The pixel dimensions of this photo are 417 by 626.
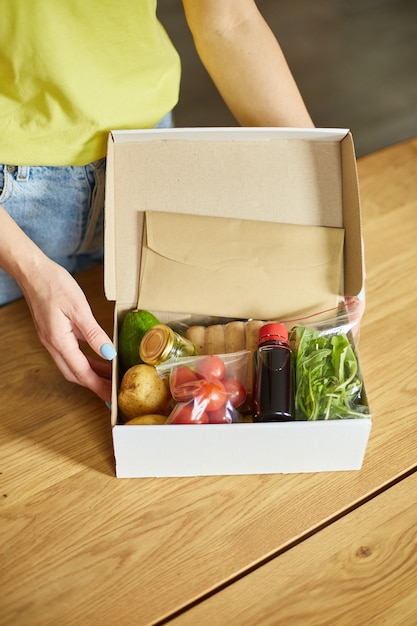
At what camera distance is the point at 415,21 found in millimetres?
3523

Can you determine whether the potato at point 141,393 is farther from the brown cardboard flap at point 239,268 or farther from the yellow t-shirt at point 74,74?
the yellow t-shirt at point 74,74

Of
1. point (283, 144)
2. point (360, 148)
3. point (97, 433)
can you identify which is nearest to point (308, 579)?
point (97, 433)

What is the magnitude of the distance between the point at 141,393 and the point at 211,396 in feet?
0.31

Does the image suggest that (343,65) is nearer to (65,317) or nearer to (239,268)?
(239,268)

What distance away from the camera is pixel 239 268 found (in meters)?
1.04

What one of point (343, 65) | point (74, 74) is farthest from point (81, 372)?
point (343, 65)

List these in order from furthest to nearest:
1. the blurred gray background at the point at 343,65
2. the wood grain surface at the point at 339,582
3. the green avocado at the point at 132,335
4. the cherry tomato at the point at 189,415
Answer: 1. the blurred gray background at the point at 343,65
2. the green avocado at the point at 132,335
3. the cherry tomato at the point at 189,415
4. the wood grain surface at the point at 339,582

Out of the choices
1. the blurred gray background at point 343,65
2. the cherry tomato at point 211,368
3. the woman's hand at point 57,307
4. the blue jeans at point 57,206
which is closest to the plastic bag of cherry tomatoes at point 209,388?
the cherry tomato at point 211,368

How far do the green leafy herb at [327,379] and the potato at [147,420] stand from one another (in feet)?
0.57

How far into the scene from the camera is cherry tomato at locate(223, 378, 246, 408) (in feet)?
2.96

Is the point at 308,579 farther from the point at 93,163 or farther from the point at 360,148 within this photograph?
the point at 360,148

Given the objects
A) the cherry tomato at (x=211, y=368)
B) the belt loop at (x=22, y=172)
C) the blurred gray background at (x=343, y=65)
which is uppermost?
the belt loop at (x=22, y=172)

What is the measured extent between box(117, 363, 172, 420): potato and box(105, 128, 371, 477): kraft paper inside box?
0.14 m

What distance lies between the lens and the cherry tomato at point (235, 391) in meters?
0.90
